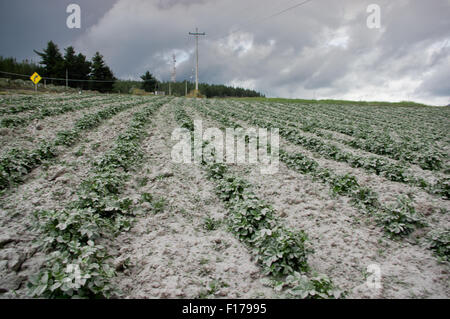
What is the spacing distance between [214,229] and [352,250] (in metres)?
2.64

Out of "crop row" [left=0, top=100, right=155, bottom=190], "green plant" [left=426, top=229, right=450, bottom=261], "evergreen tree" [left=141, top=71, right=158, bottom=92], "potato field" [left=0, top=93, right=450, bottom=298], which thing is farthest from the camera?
"evergreen tree" [left=141, top=71, right=158, bottom=92]

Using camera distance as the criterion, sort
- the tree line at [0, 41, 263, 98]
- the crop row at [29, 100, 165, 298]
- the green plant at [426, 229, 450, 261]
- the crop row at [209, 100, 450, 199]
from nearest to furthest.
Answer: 1. the crop row at [29, 100, 165, 298]
2. the green plant at [426, 229, 450, 261]
3. the crop row at [209, 100, 450, 199]
4. the tree line at [0, 41, 263, 98]

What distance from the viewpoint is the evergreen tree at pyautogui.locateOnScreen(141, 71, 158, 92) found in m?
83.8

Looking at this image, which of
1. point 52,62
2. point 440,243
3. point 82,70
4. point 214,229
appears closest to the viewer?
point 440,243

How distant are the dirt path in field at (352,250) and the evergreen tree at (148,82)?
86060 millimetres

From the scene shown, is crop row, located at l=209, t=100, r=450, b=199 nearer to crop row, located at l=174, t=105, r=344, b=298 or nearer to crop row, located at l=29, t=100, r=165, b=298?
crop row, located at l=174, t=105, r=344, b=298

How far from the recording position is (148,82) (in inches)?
3314

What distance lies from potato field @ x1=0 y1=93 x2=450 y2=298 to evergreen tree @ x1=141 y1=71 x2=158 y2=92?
81246 millimetres

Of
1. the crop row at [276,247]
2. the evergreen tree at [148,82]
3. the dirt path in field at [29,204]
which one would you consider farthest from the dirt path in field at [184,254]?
the evergreen tree at [148,82]

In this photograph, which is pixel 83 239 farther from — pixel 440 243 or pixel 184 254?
pixel 440 243

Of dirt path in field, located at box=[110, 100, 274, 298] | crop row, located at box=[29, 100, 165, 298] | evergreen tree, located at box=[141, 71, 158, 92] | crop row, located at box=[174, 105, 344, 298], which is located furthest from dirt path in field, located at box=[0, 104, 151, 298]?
evergreen tree, located at box=[141, 71, 158, 92]

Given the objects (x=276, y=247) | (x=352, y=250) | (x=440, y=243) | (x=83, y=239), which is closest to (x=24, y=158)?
(x=83, y=239)

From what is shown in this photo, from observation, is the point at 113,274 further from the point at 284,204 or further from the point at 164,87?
the point at 164,87
